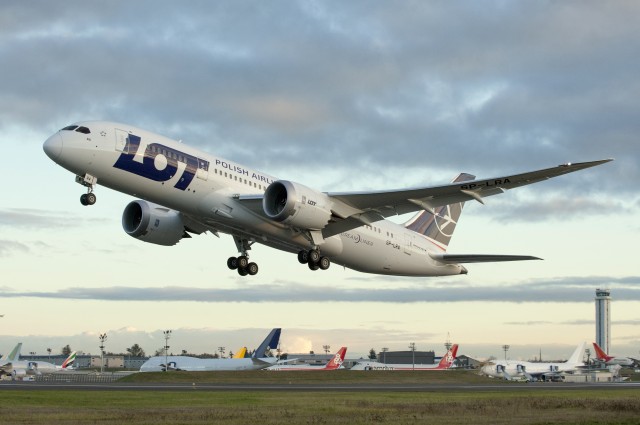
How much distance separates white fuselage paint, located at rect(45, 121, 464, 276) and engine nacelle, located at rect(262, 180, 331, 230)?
1.23 metres

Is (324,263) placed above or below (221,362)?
above

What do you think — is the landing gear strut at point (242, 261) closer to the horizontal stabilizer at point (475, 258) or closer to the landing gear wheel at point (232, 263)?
the landing gear wheel at point (232, 263)

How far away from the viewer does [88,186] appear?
124ft

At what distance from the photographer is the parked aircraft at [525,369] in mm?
102125

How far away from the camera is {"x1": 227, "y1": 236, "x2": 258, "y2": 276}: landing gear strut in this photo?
158 feet

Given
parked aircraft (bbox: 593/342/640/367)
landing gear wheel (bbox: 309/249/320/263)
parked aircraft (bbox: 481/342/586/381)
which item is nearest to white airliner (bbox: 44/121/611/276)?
landing gear wheel (bbox: 309/249/320/263)

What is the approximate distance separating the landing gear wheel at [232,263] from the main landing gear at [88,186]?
40.2 ft

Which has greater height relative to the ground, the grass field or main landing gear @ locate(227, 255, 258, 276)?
main landing gear @ locate(227, 255, 258, 276)

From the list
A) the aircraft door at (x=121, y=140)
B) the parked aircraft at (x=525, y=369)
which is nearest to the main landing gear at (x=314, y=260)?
the aircraft door at (x=121, y=140)

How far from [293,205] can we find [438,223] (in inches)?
735

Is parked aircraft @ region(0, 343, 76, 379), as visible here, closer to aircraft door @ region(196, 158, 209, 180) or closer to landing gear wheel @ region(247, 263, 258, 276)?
landing gear wheel @ region(247, 263, 258, 276)

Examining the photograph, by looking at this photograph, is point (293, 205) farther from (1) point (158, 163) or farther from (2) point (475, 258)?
(2) point (475, 258)

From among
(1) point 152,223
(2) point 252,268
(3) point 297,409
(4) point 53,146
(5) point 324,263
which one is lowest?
(3) point 297,409

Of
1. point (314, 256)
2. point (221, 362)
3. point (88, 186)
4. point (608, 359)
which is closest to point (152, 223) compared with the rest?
point (88, 186)
